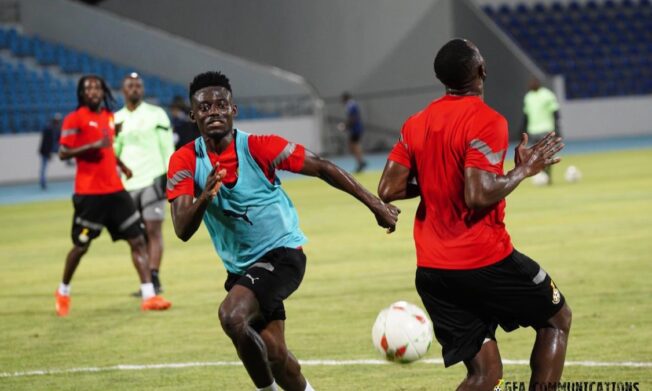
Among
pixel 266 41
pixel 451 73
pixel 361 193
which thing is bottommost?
pixel 266 41

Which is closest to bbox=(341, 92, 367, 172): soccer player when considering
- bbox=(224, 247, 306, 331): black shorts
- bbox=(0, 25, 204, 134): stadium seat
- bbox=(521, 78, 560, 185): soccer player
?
bbox=(0, 25, 204, 134): stadium seat

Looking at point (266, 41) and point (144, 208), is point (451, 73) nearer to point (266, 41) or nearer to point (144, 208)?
point (144, 208)

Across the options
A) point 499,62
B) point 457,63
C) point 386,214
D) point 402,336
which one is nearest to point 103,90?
point 386,214

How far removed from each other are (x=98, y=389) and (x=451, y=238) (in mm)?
3631

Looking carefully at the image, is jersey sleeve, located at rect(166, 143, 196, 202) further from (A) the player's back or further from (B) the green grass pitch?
(B) the green grass pitch

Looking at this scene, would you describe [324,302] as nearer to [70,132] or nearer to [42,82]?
[70,132]

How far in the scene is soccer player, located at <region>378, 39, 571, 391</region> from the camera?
241 inches

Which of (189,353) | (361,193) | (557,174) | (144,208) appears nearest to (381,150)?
(557,174)

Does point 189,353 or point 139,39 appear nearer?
point 189,353

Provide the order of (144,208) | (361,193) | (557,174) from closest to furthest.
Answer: (361,193)
(144,208)
(557,174)

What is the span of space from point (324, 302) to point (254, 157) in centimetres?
548

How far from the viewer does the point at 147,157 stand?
45.1 ft

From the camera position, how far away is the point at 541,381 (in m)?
6.30

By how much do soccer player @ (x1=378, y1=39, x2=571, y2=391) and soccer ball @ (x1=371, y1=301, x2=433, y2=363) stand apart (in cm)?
47
